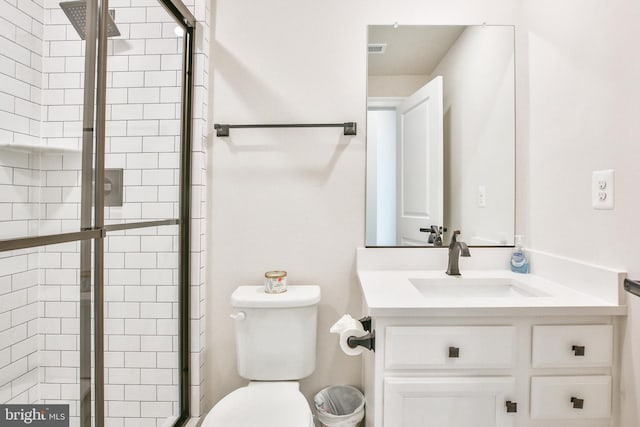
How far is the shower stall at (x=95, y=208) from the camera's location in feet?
2.67

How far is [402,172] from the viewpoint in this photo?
1652mm

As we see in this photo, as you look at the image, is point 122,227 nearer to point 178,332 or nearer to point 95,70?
point 95,70

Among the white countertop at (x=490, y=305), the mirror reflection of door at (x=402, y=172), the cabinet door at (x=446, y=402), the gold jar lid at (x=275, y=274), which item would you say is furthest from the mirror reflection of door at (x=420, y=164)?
the cabinet door at (x=446, y=402)

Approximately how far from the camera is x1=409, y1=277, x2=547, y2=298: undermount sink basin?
1473mm

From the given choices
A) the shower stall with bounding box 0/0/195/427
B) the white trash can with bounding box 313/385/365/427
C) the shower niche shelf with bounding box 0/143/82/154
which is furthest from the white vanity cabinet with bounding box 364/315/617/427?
the shower niche shelf with bounding box 0/143/82/154

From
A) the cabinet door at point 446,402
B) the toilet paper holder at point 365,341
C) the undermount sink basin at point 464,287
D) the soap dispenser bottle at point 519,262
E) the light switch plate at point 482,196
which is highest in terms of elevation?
the light switch plate at point 482,196

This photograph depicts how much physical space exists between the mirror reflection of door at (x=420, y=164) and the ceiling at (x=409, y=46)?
12 cm

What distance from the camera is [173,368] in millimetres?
1526

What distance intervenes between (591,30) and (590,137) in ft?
1.19

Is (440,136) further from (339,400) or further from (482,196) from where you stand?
(339,400)

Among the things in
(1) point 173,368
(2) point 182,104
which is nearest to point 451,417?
(1) point 173,368

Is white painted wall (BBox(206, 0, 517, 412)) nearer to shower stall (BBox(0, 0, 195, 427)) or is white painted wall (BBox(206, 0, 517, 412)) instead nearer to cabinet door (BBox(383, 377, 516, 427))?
shower stall (BBox(0, 0, 195, 427))

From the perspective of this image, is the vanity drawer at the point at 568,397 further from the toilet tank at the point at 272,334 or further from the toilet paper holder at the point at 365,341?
the toilet tank at the point at 272,334

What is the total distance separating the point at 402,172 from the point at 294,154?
527mm
